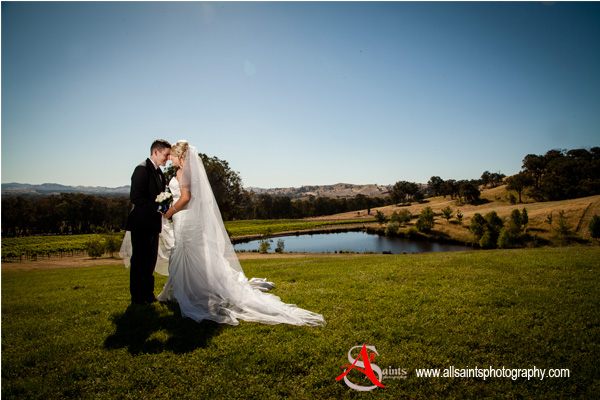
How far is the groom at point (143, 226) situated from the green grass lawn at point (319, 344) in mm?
604

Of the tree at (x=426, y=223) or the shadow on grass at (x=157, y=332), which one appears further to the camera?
the tree at (x=426, y=223)

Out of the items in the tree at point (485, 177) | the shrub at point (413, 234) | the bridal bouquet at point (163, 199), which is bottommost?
the shrub at point (413, 234)

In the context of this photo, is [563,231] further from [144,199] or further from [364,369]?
[144,199]

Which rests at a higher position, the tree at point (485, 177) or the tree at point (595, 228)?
the tree at point (485, 177)

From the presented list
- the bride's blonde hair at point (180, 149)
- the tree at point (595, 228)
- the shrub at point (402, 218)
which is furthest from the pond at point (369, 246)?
the bride's blonde hair at point (180, 149)

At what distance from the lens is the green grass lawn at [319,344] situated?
357 centimetres

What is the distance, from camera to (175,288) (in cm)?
638

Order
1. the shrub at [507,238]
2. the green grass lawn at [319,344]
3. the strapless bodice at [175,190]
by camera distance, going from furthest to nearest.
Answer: the shrub at [507,238] < the strapless bodice at [175,190] < the green grass lawn at [319,344]

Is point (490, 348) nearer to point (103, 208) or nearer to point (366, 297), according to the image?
point (366, 297)

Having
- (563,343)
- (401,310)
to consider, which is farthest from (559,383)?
(401,310)

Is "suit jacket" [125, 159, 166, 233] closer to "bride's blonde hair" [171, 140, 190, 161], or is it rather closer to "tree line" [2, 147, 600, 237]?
"bride's blonde hair" [171, 140, 190, 161]

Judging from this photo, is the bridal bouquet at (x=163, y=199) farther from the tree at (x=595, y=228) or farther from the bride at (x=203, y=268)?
the tree at (x=595, y=228)

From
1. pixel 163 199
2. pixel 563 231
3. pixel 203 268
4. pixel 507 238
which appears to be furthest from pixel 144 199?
pixel 563 231

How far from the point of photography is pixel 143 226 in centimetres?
668
